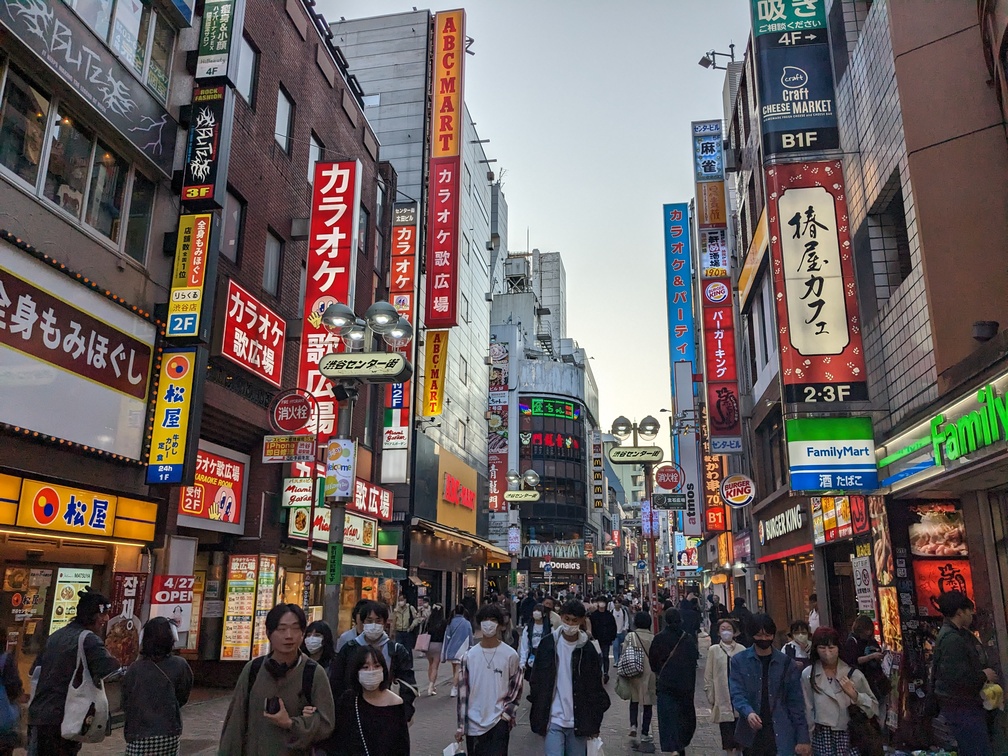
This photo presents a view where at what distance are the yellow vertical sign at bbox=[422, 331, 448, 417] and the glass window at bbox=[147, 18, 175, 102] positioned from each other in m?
17.2

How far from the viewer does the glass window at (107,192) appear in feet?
41.2

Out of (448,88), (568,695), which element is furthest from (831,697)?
(448,88)

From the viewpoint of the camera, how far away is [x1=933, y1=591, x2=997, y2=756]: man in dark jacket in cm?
721

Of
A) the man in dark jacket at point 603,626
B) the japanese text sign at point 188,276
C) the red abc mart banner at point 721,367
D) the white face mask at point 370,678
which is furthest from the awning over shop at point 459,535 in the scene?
the white face mask at point 370,678

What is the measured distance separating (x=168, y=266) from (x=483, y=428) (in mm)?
32473

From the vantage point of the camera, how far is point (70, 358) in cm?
1128

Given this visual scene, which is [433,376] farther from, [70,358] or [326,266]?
[70,358]

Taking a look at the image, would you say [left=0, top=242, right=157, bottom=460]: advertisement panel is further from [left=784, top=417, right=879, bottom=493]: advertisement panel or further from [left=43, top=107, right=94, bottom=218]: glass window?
[left=784, top=417, right=879, bottom=493]: advertisement panel

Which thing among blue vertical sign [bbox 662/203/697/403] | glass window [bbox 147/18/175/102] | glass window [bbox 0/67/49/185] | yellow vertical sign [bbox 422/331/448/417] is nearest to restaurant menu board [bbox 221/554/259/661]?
glass window [bbox 0/67/49/185]

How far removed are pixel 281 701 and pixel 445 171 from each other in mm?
23176

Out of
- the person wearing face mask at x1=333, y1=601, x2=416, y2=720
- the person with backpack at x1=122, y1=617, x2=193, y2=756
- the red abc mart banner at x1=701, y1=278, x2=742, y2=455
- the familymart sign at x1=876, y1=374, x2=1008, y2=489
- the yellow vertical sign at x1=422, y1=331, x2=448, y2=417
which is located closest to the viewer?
the person with backpack at x1=122, y1=617, x2=193, y2=756

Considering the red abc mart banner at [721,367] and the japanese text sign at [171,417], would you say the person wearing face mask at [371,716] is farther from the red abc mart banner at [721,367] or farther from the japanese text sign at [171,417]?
the red abc mart banner at [721,367]

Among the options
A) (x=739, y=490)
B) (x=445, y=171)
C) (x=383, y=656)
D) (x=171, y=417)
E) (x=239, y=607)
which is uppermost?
(x=445, y=171)

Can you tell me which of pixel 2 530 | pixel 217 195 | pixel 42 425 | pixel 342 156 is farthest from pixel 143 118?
pixel 342 156
